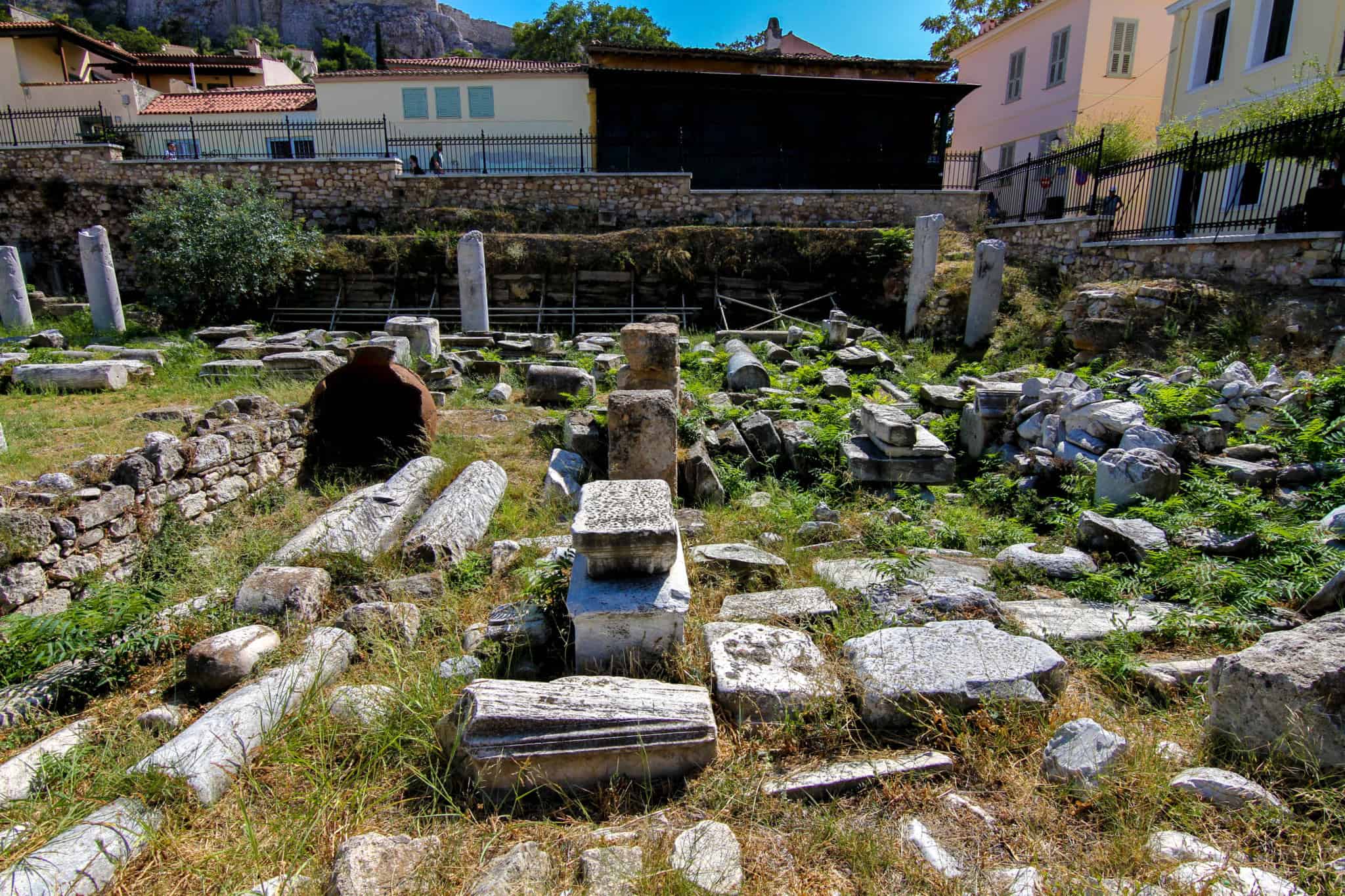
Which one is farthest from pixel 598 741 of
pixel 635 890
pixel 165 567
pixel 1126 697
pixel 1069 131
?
pixel 1069 131

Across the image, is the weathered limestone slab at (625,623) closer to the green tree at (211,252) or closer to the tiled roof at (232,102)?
the green tree at (211,252)

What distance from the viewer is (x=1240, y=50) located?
46.9 feet

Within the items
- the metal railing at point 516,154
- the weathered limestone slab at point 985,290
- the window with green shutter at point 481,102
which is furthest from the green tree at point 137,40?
the weathered limestone slab at point 985,290

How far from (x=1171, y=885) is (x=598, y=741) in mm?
1946

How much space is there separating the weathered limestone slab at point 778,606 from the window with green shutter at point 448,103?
22.1 metres

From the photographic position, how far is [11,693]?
11.4 feet

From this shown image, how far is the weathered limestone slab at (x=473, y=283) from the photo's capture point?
43.5 feet

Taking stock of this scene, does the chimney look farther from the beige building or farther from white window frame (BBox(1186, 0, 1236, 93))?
white window frame (BBox(1186, 0, 1236, 93))

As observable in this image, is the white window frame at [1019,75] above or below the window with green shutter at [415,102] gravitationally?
above

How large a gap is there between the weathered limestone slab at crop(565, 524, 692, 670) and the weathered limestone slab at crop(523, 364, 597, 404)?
Answer: 612cm

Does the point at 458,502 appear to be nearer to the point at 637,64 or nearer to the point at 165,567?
the point at 165,567

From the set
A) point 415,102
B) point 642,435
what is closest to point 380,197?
point 415,102

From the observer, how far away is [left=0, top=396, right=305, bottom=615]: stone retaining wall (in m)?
4.31

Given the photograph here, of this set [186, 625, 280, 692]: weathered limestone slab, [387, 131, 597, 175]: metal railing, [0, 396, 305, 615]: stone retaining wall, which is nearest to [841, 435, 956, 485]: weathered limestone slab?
[186, 625, 280, 692]: weathered limestone slab
